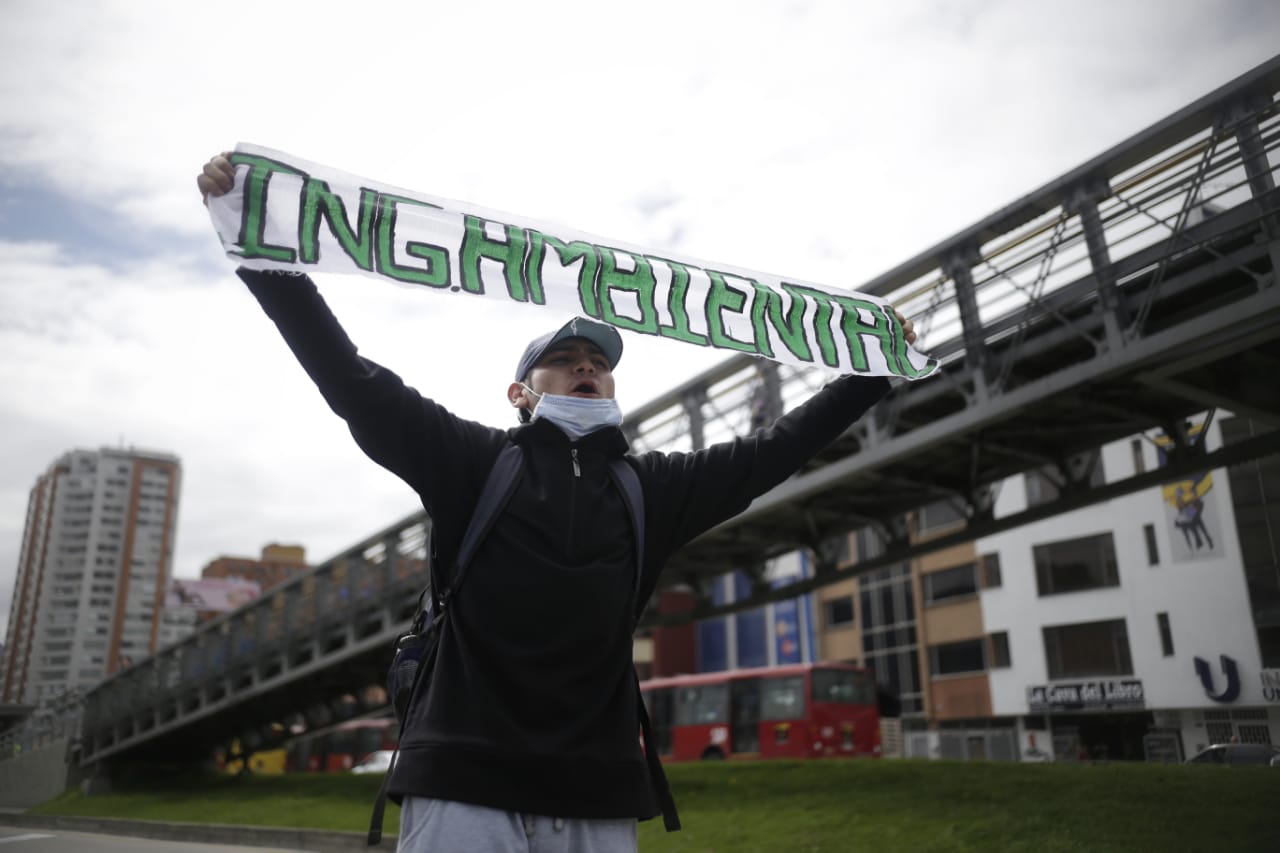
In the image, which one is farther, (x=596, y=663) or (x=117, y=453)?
(x=117, y=453)

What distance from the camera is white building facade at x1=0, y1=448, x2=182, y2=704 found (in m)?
148

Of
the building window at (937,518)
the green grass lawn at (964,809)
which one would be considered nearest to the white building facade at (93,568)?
the building window at (937,518)

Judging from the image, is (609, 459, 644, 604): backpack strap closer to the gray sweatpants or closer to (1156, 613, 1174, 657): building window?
the gray sweatpants

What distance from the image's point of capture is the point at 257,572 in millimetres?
147000

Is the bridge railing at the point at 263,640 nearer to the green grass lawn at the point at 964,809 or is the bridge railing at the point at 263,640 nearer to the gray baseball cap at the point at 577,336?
the green grass lawn at the point at 964,809

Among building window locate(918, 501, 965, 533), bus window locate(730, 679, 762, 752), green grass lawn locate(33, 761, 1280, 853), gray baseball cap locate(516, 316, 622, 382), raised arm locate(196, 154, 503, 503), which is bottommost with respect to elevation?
green grass lawn locate(33, 761, 1280, 853)

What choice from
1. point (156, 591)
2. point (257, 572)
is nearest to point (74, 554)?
point (156, 591)

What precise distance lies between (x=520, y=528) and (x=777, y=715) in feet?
87.3

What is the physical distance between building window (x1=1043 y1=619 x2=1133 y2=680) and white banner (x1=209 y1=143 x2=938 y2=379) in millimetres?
34499

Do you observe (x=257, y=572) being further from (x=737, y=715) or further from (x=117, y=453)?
(x=737, y=715)

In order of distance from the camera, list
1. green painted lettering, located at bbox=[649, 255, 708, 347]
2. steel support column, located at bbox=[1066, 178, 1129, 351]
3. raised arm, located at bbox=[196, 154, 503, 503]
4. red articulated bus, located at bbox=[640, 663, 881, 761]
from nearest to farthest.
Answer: raised arm, located at bbox=[196, 154, 503, 503] < green painted lettering, located at bbox=[649, 255, 708, 347] < steel support column, located at bbox=[1066, 178, 1129, 351] < red articulated bus, located at bbox=[640, 663, 881, 761]

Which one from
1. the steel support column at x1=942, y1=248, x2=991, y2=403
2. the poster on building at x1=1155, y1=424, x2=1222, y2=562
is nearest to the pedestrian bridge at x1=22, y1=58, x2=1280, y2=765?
the steel support column at x1=942, y1=248, x2=991, y2=403

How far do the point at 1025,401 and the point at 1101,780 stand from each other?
439 cm

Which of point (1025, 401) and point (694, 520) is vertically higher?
point (1025, 401)
